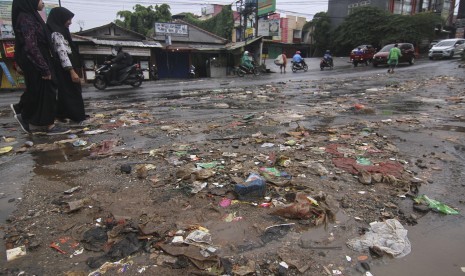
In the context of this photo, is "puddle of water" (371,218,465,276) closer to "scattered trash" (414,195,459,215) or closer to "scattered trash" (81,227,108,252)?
"scattered trash" (414,195,459,215)

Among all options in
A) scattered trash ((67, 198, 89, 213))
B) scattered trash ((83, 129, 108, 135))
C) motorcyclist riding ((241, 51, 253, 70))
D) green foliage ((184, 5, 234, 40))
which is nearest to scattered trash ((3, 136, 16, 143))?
scattered trash ((83, 129, 108, 135))

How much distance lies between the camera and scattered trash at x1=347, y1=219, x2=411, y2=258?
1938 millimetres

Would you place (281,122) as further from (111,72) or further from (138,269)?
(111,72)

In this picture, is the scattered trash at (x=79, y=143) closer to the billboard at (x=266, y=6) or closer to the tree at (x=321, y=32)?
the billboard at (x=266, y=6)

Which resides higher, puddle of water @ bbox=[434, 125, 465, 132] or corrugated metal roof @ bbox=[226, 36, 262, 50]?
corrugated metal roof @ bbox=[226, 36, 262, 50]

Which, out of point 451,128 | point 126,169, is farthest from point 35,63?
point 451,128

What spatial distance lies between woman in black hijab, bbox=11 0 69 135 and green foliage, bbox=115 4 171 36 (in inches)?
1315

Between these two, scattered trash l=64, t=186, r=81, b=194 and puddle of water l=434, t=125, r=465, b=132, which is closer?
scattered trash l=64, t=186, r=81, b=194

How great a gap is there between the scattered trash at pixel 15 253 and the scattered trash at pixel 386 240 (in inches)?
76.8

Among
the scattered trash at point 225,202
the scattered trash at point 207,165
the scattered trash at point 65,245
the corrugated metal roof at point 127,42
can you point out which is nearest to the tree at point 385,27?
the corrugated metal roof at point 127,42

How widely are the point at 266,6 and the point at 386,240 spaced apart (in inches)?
1065

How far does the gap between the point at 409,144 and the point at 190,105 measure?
452 cm

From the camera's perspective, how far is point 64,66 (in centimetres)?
446

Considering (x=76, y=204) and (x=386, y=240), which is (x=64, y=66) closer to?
(x=76, y=204)
